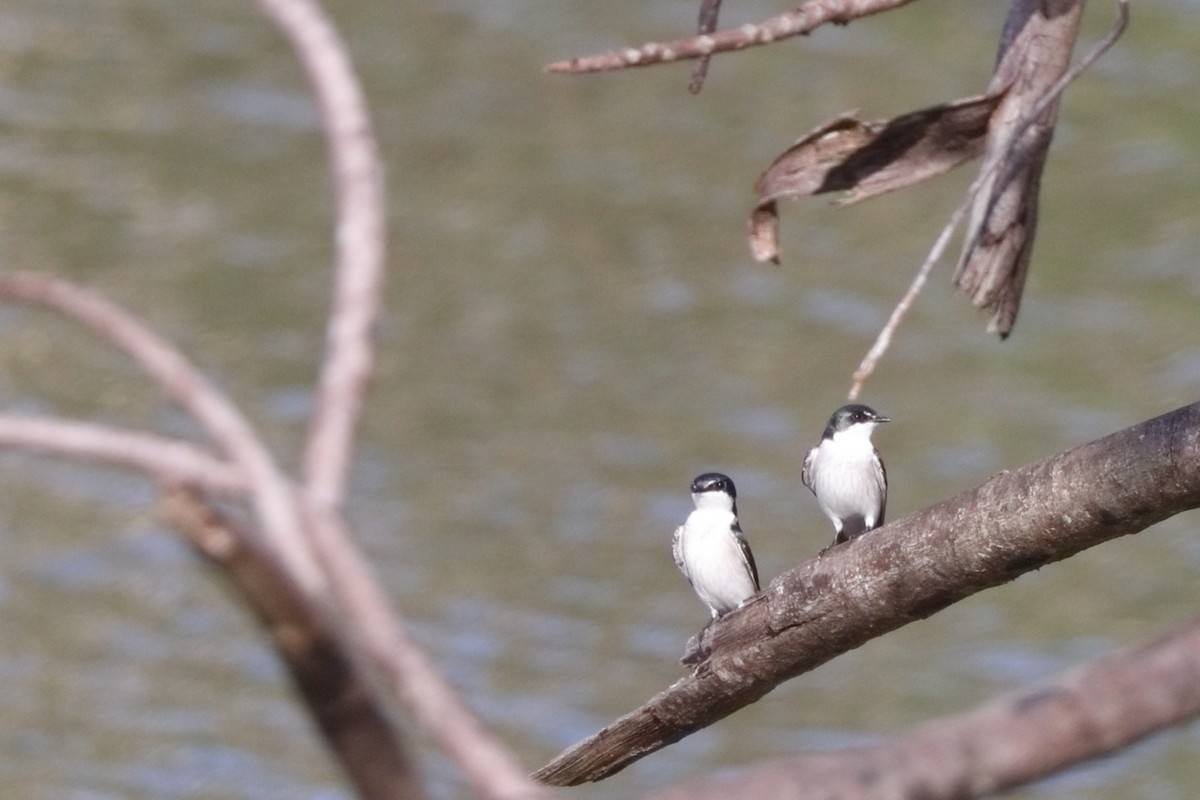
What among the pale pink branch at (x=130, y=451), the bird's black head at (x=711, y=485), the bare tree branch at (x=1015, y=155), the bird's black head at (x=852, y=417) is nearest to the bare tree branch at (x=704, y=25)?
the bare tree branch at (x=1015, y=155)

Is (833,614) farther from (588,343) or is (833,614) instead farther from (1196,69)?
(1196,69)

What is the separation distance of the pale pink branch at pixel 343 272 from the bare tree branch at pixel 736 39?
1669 millimetres

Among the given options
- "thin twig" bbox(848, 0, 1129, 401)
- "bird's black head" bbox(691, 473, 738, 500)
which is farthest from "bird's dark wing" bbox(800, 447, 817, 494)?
"thin twig" bbox(848, 0, 1129, 401)

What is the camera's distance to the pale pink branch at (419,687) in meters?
1.21

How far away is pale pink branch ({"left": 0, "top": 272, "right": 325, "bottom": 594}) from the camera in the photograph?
1234mm

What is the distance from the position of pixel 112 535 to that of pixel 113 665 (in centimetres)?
107

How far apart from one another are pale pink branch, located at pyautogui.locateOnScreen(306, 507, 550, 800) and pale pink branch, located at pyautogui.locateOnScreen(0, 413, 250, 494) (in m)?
0.11

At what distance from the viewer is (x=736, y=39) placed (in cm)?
328

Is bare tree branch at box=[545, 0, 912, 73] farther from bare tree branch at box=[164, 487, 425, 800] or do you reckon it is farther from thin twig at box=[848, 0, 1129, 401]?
bare tree branch at box=[164, 487, 425, 800]

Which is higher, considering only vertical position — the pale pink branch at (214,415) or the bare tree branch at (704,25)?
the bare tree branch at (704,25)

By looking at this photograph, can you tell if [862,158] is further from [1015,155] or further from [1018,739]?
[1018,739]

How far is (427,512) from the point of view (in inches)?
497

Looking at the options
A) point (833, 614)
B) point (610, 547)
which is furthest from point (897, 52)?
point (833, 614)

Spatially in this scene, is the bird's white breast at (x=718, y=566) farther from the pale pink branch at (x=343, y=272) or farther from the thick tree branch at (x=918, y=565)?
the pale pink branch at (x=343, y=272)
